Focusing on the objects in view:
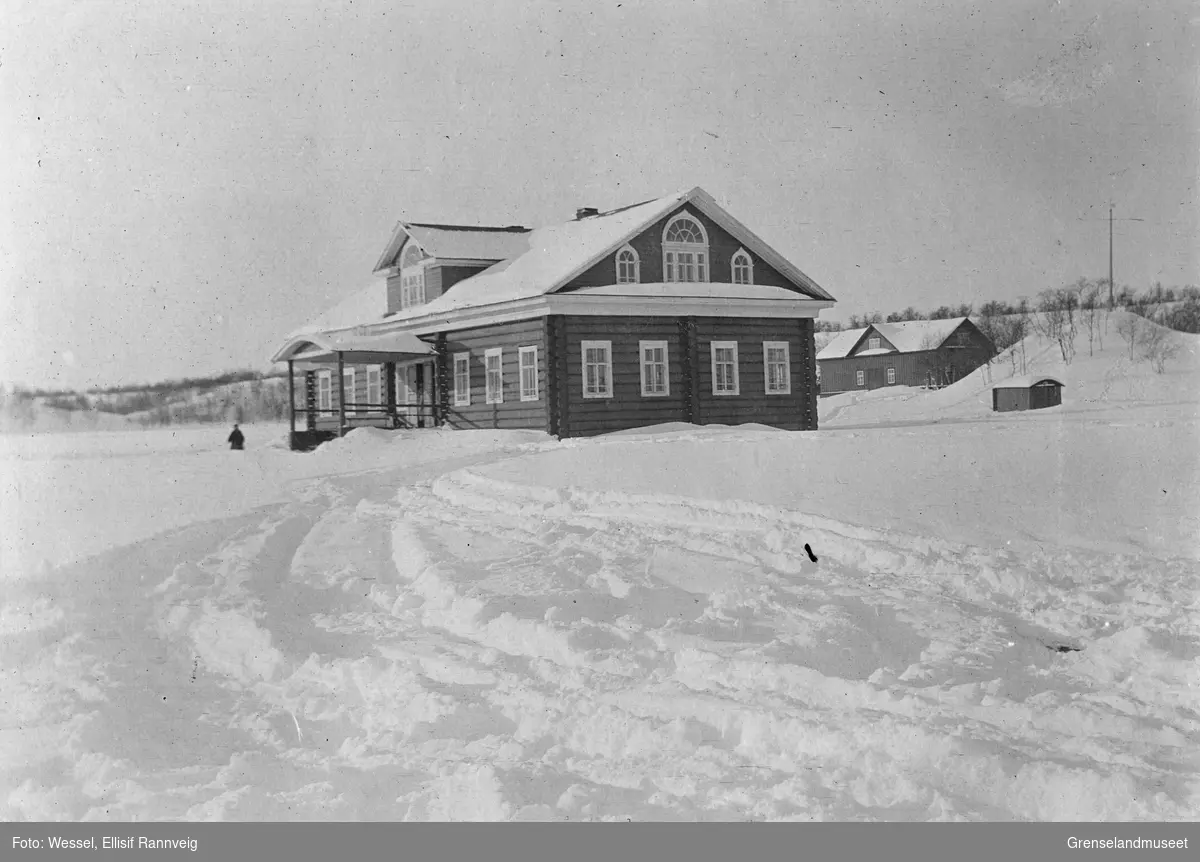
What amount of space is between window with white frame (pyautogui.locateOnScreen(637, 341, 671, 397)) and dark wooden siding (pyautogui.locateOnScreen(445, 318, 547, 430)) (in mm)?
2511

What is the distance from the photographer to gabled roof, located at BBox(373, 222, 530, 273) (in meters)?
28.8

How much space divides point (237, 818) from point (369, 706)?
4.26 ft

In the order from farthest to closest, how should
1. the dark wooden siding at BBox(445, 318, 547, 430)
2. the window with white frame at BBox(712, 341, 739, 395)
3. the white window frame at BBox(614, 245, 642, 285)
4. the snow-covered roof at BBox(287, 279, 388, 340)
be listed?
1. the snow-covered roof at BBox(287, 279, 388, 340)
2. the window with white frame at BBox(712, 341, 739, 395)
3. the white window frame at BBox(614, 245, 642, 285)
4. the dark wooden siding at BBox(445, 318, 547, 430)

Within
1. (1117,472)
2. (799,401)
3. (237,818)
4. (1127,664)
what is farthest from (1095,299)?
(237,818)

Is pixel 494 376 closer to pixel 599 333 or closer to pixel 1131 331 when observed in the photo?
pixel 599 333

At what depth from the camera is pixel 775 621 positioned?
754 centimetres

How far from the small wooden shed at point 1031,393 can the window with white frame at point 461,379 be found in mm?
16761

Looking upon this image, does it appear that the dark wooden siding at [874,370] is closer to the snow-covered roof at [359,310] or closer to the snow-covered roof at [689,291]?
the snow-covered roof at [689,291]

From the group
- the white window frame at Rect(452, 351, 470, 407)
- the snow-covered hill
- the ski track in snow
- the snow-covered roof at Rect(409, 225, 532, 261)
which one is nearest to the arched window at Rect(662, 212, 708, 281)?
the snow-covered roof at Rect(409, 225, 532, 261)

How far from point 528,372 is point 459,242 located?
19.0ft

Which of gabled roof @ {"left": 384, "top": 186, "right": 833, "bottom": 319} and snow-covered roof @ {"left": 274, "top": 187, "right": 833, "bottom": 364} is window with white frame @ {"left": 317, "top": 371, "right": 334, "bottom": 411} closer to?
snow-covered roof @ {"left": 274, "top": 187, "right": 833, "bottom": 364}

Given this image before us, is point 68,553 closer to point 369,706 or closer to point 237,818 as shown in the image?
point 369,706

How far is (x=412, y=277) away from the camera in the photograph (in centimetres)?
2986

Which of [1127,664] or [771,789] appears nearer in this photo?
[771,789]
